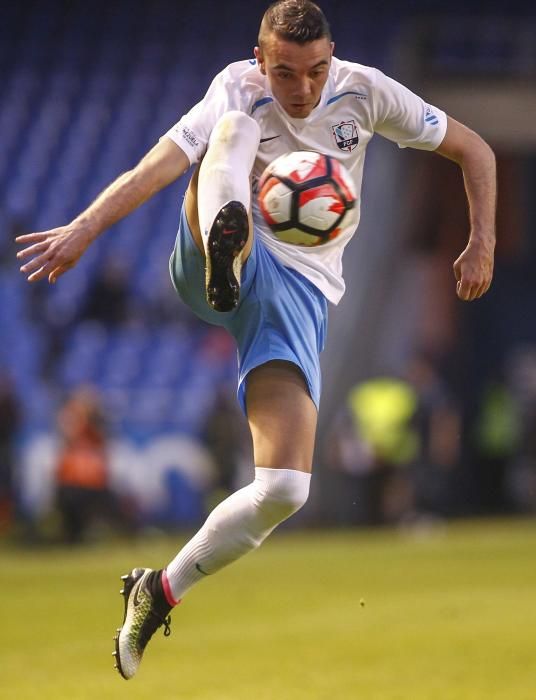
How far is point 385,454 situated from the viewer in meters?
16.8

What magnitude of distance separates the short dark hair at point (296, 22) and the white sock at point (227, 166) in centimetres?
34

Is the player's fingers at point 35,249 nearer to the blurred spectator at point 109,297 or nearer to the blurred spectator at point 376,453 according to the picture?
the blurred spectator at point 109,297

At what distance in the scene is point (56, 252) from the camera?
191 inches

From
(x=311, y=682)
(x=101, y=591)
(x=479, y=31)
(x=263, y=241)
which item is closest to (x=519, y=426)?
(x=479, y=31)

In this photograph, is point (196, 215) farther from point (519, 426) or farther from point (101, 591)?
point (519, 426)

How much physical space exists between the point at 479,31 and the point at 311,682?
15.9 m

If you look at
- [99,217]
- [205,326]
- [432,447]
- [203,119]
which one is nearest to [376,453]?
[432,447]

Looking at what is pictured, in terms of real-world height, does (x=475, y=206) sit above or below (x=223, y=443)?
above

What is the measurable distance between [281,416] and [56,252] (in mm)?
1071

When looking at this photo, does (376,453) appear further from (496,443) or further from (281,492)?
(281,492)

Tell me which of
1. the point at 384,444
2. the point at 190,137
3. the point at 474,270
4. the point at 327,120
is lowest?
the point at 384,444

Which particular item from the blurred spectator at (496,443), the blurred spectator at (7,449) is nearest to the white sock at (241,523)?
the blurred spectator at (7,449)

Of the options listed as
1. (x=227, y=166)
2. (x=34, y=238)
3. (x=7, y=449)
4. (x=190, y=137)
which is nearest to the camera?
(x=34, y=238)

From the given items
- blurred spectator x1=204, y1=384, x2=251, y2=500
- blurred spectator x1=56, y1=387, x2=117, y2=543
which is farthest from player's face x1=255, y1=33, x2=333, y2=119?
blurred spectator x1=204, y1=384, x2=251, y2=500
